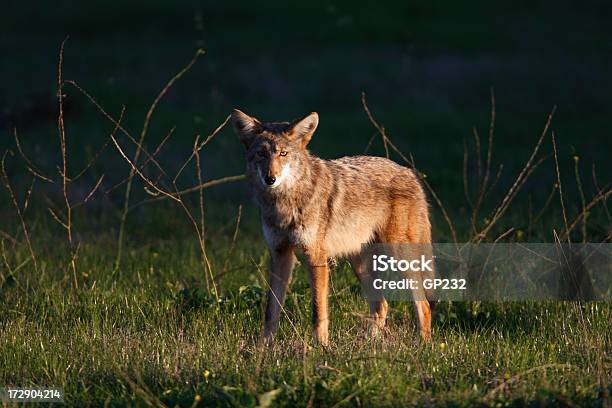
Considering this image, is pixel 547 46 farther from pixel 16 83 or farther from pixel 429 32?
pixel 16 83

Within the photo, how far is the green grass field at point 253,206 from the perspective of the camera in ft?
20.6

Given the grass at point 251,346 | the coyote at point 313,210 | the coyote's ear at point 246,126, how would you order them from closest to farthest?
the grass at point 251,346 < the coyote at point 313,210 < the coyote's ear at point 246,126

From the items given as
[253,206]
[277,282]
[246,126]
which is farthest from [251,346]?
[253,206]

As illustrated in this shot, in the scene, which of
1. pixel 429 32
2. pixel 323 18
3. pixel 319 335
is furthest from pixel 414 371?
pixel 323 18

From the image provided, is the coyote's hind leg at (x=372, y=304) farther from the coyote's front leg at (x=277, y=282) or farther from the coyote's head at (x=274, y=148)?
the coyote's head at (x=274, y=148)

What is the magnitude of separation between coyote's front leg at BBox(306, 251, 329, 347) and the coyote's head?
640 millimetres

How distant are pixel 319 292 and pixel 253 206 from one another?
18.2ft

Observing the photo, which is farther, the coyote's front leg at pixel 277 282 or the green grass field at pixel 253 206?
the coyote's front leg at pixel 277 282

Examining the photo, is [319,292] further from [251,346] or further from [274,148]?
[274,148]

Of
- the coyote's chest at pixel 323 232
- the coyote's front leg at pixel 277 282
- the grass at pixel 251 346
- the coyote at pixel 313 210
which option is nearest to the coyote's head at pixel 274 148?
the coyote at pixel 313 210

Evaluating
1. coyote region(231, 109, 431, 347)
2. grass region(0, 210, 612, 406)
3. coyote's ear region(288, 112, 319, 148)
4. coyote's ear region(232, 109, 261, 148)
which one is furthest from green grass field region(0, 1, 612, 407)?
coyote's ear region(288, 112, 319, 148)

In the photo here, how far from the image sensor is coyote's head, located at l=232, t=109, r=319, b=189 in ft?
24.1

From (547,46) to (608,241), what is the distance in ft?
59.1

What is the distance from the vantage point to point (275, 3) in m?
32.4
